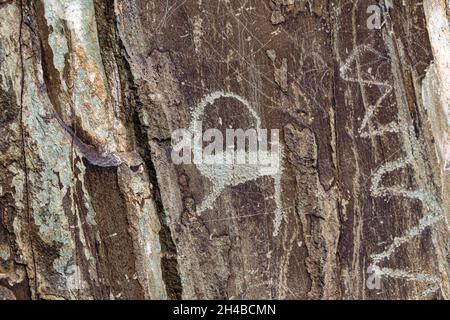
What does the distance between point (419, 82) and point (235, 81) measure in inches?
23.9

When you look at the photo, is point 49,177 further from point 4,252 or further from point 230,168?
point 230,168

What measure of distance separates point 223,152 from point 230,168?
2.1 inches

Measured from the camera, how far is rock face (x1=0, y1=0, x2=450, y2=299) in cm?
191

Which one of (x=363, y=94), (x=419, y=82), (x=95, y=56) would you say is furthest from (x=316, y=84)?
(x=95, y=56)

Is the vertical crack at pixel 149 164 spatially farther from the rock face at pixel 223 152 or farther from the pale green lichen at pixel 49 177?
the pale green lichen at pixel 49 177

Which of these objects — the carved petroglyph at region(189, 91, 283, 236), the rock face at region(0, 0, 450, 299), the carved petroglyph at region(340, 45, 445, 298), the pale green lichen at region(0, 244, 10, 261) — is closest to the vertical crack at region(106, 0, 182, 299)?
the rock face at region(0, 0, 450, 299)

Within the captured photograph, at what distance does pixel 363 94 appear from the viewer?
6.75 feet

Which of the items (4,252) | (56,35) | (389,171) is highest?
(56,35)

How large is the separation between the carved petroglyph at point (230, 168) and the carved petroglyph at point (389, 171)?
0.31m

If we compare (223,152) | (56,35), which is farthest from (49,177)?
(223,152)

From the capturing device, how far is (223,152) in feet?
6.55

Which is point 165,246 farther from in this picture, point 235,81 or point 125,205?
point 235,81

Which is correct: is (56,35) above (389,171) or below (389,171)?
above

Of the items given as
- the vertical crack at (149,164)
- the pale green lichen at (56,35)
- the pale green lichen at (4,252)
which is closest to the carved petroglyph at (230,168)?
the vertical crack at (149,164)
